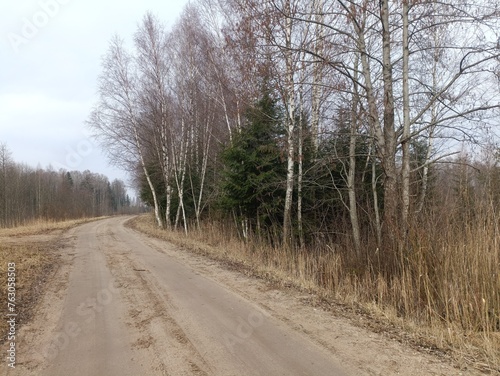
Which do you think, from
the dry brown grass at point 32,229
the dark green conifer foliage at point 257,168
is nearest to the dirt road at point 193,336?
the dark green conifer foliage at point 257,168

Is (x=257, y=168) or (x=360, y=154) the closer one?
(x=360, y=154)

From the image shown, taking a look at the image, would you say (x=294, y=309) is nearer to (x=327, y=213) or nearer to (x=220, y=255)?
(x=220, y=255)

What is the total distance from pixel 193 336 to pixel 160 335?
408 mm

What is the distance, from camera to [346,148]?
12.3 meters

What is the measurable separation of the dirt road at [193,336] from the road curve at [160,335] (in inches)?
0.4

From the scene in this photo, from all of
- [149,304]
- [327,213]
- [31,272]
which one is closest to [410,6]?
[149,304]

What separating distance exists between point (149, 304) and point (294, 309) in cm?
229

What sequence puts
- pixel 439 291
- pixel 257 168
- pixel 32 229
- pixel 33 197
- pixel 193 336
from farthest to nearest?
pixel 33 197, pixel 32 229, pixel 257 168, pixel 439 291, pixel 193 336

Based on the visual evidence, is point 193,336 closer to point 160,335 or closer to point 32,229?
point 160,335

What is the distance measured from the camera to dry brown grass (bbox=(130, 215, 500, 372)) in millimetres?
3794

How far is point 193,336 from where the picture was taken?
403 cm

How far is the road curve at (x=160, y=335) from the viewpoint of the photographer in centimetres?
329

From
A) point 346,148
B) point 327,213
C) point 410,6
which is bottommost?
point 327,213

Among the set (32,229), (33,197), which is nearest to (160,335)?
(32,229)
